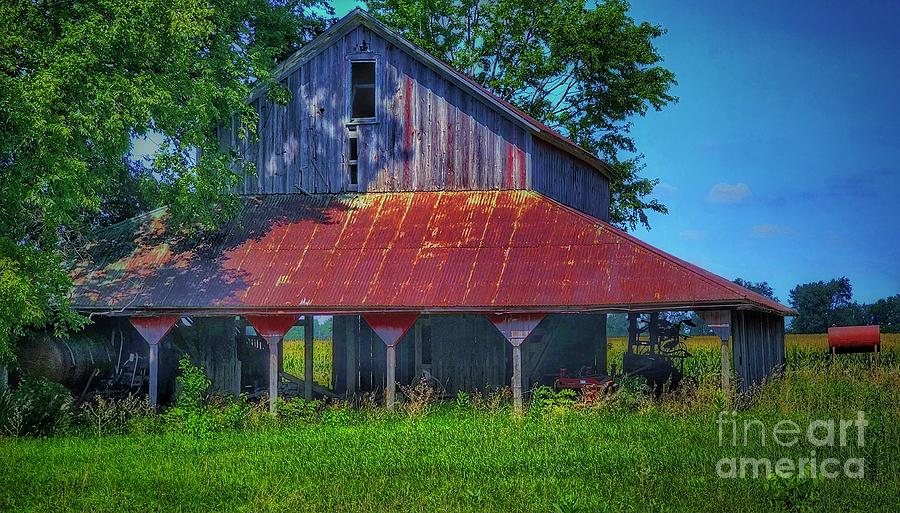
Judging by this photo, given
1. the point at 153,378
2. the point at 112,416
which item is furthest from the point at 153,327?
the point at 112,416

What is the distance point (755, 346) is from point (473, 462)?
38.3 feet

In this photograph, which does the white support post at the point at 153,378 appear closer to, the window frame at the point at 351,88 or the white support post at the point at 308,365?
the white support post at the point at 308,365

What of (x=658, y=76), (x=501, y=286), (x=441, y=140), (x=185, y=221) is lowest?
(x=501, y=286)

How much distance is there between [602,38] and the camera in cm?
3822

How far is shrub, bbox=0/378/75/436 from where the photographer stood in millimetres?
20484

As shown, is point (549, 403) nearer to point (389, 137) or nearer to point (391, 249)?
point (391, 249)

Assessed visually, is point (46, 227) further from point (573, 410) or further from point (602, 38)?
point (602, 38)

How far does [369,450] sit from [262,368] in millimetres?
12526

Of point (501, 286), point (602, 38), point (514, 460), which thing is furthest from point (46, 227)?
point (602, 38)

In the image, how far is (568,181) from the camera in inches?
1157

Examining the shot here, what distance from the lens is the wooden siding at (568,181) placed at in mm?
26969

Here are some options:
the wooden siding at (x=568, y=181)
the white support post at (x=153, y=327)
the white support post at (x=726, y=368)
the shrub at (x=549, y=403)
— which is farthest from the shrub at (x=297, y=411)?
the white support post at (x=726, y=368)

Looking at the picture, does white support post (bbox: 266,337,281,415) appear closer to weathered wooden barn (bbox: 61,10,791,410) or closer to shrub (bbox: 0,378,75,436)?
weathered wooden barn (bbox: 61,10,791,410)

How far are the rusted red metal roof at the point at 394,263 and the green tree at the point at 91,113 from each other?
1306 mm
